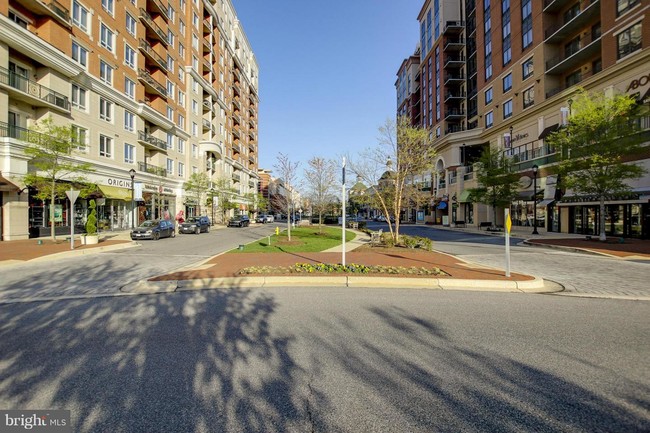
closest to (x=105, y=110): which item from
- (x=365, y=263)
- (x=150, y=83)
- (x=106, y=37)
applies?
(x=106, y=37)

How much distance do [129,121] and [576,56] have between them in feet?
143

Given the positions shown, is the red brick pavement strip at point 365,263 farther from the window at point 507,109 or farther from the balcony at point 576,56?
the window at point 507,109

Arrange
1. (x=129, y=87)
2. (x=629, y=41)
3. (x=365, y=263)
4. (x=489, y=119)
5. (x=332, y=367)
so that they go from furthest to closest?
(x=489, y=119) → (x=129, y=87) → (x=629, y=41) → (x=365, y=263) → (x=332, y=367)

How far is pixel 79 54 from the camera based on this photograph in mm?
26234

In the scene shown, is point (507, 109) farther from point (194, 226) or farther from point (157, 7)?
point (157, 7)

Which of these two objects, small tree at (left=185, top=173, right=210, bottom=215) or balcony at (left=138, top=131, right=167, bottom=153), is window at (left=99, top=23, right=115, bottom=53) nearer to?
balcony at (left=138, top=131, right=167, bottom=153)

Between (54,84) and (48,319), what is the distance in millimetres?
26044

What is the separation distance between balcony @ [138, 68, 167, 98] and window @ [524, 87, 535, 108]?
4223 centimetres

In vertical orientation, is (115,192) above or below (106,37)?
below

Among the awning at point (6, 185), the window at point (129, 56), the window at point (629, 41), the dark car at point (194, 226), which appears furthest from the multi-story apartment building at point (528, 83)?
the window at point (129, 56)

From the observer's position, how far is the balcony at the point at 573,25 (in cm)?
2705

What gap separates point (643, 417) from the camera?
2.94 metres

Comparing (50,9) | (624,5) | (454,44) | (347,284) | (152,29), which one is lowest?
(347,284)

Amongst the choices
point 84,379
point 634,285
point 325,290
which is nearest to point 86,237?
point 325,290
